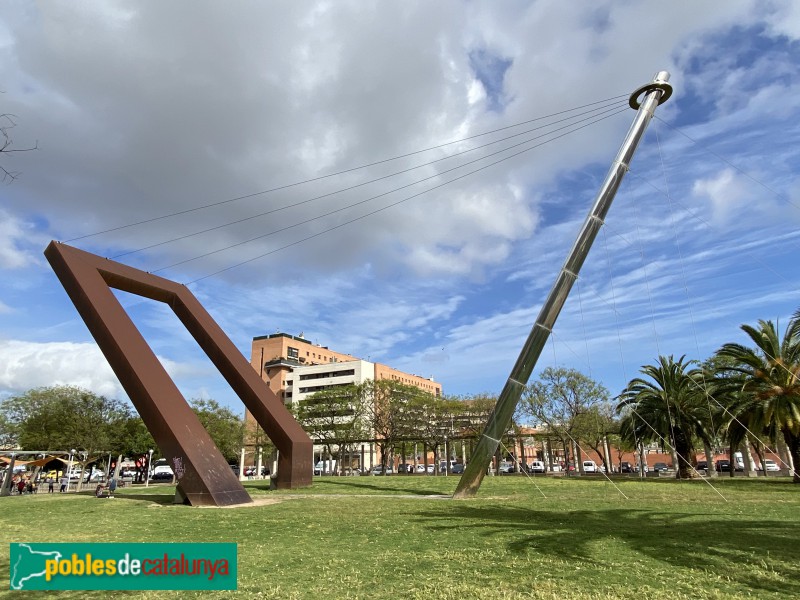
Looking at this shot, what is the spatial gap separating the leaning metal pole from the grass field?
1.57m

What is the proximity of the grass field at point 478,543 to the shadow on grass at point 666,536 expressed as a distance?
0.03 metres

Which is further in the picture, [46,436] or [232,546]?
[46,436]

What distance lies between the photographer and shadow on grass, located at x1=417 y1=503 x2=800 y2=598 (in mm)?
7273

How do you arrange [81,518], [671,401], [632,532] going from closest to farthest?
[632,532], [81,518], [671,401]

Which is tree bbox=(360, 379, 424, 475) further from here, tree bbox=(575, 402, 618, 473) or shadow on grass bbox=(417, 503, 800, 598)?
shadow on grass bbox=(417, 503, 800, 598)

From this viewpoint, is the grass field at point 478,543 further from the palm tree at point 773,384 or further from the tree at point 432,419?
the tree at point 432,419

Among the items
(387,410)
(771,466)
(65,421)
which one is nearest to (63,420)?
(65,421)

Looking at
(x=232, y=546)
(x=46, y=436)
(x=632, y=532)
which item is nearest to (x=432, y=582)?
(x=232, y=546)

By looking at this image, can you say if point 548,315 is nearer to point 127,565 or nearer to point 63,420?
point 127,565

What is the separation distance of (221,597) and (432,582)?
8.71ft

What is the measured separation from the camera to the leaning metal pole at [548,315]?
18.1m

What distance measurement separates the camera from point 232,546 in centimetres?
546

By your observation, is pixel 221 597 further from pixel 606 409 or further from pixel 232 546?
pixel 606 409

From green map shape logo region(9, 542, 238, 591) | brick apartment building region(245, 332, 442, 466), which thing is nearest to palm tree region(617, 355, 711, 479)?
green map shape logo region(9, 542, 238, 591)
